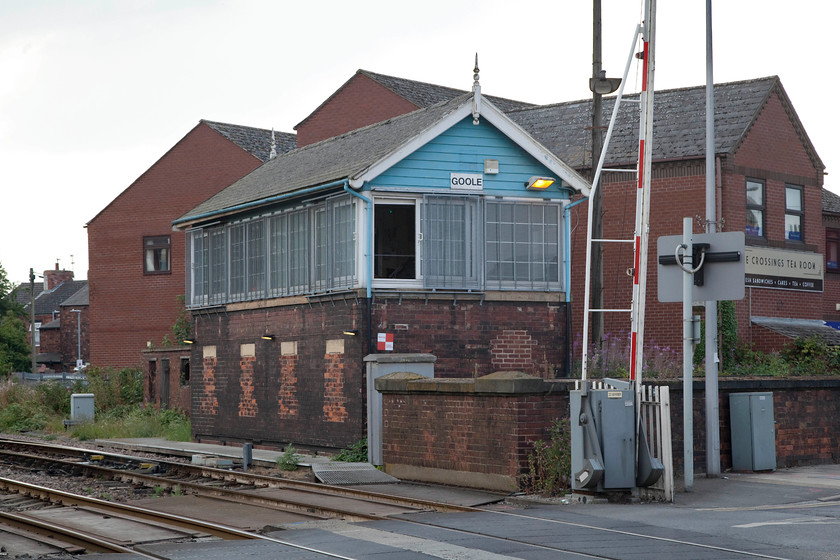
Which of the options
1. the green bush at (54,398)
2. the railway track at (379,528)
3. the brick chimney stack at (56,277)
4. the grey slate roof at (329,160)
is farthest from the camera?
the brick chimney stack at (56,277)

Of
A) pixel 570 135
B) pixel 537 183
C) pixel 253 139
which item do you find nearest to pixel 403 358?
pixel 537 183

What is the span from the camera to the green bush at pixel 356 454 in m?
18.9

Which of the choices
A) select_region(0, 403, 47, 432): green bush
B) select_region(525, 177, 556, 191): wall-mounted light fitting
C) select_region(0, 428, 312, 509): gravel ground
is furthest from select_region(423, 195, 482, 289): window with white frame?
select_region(0, 403, 47, 432): green bush

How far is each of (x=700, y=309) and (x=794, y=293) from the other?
3.57 metres

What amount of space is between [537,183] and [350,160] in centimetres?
→ 357

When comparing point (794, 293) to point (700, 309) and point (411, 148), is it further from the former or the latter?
point (411, 148)

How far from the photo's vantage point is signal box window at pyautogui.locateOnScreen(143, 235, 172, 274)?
43.3 metres

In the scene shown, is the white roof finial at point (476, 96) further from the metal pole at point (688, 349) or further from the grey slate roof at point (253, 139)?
the grey slate roof at point (253, 139)

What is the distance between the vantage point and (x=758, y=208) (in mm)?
26672

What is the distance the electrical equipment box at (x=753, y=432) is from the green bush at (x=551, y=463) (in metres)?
3.56

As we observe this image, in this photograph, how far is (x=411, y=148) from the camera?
1983 cm

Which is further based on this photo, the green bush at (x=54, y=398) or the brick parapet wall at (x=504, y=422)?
the green bush at (x=54, y=398)

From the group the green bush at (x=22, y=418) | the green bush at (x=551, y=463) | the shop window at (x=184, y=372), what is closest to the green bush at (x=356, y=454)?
the green bush at (x=551, y=463)

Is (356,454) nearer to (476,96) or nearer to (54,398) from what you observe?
(476,96)
